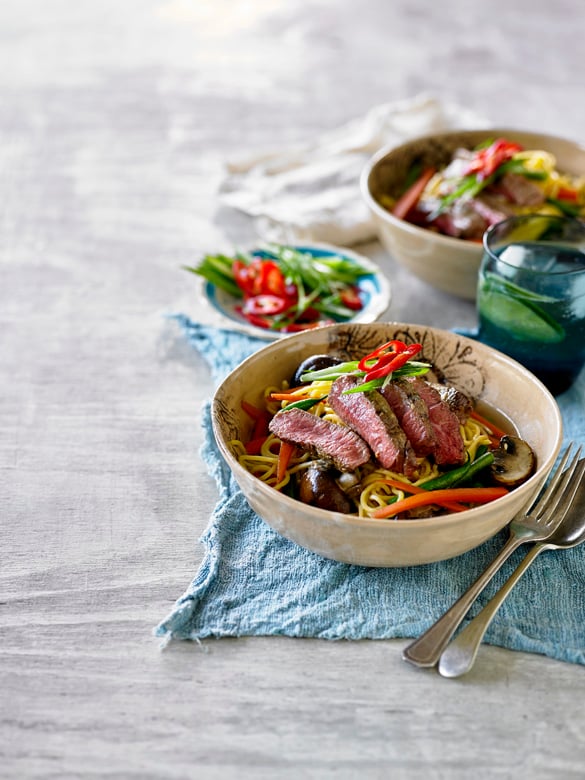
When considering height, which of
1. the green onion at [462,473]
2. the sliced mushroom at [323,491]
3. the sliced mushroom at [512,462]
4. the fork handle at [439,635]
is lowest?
the fork handle at [439,635]

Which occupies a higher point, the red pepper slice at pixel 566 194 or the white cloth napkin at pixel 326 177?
the red pepper slice at pixel 566 194

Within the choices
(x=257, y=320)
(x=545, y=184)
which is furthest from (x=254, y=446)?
(x=545, y=184)

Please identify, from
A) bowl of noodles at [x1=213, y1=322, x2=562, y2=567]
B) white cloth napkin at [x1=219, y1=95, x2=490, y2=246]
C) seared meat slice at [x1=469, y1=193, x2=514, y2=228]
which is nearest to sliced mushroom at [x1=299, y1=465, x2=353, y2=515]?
bowl of noodles at [x1=213, y1=322, x2=562, y2=567]

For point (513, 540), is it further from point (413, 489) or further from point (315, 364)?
point (315, 364)

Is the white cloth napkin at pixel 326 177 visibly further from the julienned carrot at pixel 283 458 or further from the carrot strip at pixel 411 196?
the julienned carrot at pixel 283 458

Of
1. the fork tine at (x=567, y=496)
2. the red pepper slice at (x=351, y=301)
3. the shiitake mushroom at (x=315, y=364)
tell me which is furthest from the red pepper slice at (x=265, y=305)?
the fork tine at (x=567, y=496)

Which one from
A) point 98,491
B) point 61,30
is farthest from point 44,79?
point 98,491

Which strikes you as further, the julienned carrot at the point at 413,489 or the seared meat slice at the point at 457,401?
the seared meat slice at the point at 457,401

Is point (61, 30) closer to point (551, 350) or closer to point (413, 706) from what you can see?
Result: point (551, 350)
